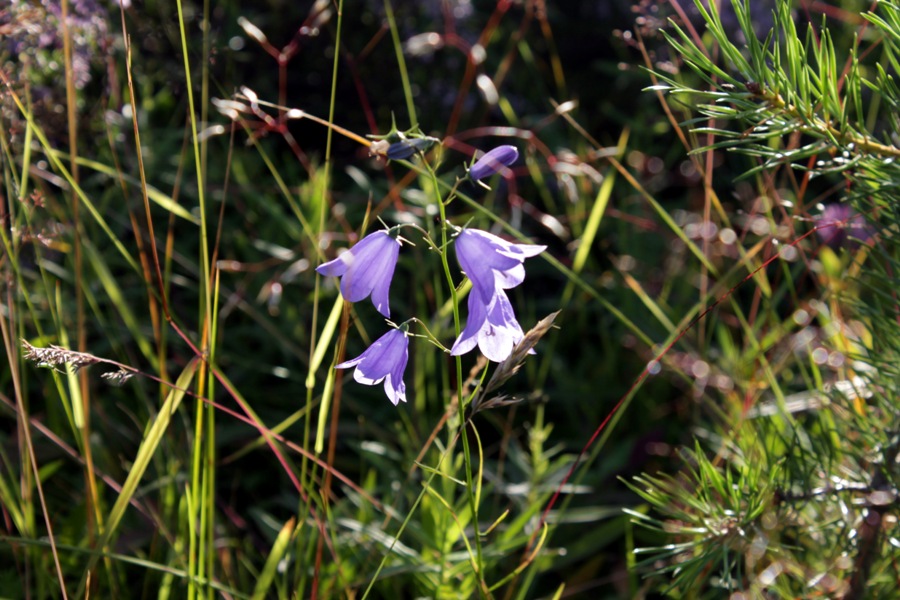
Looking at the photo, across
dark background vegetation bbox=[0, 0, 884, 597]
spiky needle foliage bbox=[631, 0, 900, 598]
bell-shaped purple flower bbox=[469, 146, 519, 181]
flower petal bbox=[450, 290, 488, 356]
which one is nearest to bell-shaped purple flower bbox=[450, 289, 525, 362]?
flower petal bbox=[450, 290, 488, 356]

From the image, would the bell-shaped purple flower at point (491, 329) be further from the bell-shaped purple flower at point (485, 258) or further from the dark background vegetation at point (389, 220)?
the dark background vegetation at point (389, 220)

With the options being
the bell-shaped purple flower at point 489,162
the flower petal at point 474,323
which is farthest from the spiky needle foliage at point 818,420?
the flower petal at point 474,323

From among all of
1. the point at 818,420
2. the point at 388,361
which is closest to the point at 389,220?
the point at 818,420

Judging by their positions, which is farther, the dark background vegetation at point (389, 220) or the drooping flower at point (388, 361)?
the dark background vegetation at point (389, 220)

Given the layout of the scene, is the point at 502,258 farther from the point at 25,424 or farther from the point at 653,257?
the point at 653,257

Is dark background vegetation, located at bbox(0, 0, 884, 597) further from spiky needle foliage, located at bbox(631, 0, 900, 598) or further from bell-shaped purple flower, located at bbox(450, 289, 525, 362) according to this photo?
bell-shaped purple flower, located at bbox(450, 289, 525, 362)

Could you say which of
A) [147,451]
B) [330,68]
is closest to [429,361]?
[147,451]
